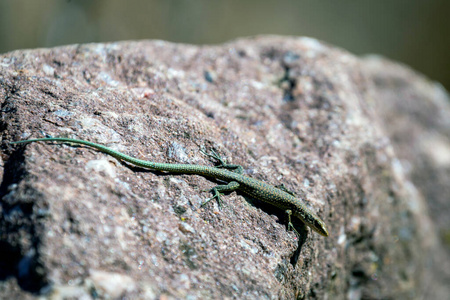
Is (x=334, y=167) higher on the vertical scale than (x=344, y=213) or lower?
higher

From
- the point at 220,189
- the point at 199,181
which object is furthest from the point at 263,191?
the point at 199,181

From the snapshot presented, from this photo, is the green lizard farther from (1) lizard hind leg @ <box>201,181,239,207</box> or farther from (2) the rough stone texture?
(2) the rough stone texture

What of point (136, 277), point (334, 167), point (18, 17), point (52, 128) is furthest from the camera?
point (18, 17)

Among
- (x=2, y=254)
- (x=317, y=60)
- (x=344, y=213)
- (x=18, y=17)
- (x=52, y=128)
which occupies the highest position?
(x=317, y=60)

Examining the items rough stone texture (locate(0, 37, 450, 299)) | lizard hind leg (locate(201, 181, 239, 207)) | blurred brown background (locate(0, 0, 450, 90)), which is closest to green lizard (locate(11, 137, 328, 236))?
lizard hind leg (locate(201, 181, 239, 207))

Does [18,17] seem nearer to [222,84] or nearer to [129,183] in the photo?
[222,84]

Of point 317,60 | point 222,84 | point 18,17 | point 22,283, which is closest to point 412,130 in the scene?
point 317,60

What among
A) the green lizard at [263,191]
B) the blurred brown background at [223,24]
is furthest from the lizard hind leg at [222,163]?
the blurred brown background at [223,24]

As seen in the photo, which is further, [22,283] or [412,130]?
[412,130]
